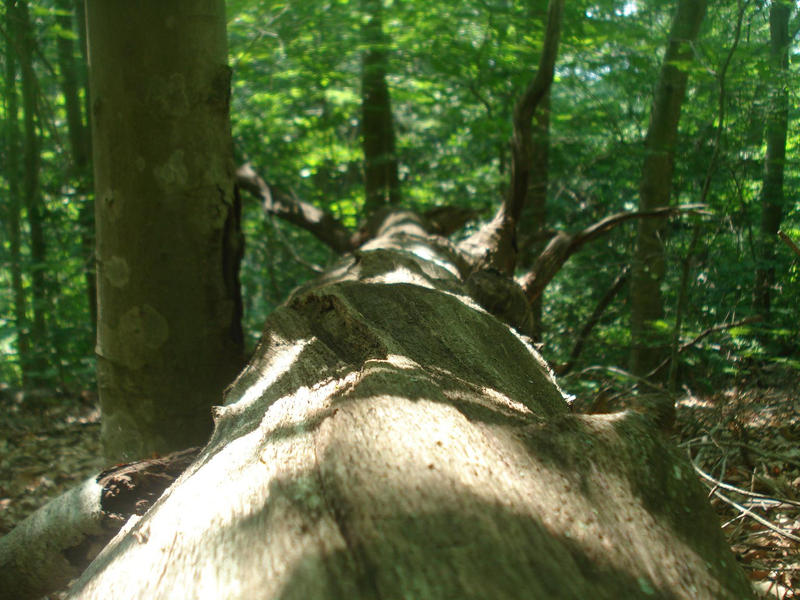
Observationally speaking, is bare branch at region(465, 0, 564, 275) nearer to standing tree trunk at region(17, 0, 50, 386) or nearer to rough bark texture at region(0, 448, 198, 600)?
rough bark texture at region(0, 448, 198, 600)

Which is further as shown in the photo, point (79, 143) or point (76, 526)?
point (79, 143)

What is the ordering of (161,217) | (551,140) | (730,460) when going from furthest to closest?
1. (551,140)
2. (730,460)
3. (161,217)

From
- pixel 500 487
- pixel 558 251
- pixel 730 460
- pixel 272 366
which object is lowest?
pixel 730 460

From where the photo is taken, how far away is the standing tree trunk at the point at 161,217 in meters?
2.43

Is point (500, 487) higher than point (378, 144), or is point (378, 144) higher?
point (378, 144)

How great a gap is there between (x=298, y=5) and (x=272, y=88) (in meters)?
1.04

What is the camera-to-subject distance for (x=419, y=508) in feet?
3.25

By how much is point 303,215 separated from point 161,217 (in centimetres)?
272

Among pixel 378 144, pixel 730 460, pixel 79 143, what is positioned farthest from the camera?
pixel 378 144

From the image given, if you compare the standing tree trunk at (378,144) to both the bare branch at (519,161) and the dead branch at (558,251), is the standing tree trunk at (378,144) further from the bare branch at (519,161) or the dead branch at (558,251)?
the dead branch at (558,251)

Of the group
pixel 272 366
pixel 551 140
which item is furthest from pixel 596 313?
pixel 272 366

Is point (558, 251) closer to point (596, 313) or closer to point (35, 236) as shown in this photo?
point (596, 313)

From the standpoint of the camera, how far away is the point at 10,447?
4422mm

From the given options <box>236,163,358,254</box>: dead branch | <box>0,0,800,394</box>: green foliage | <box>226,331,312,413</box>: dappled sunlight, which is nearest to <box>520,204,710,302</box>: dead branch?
<box>0,0,800,394</box>: green foliage
